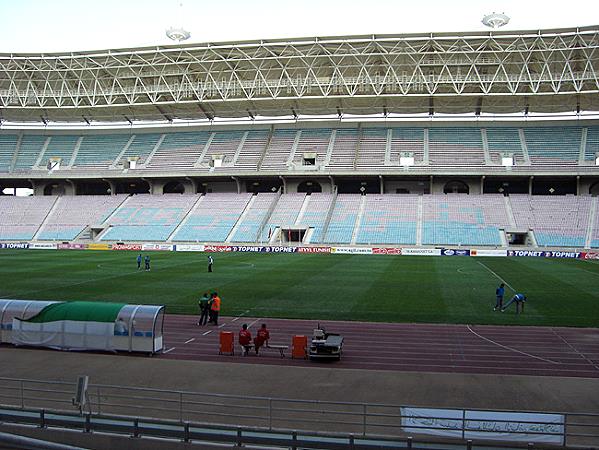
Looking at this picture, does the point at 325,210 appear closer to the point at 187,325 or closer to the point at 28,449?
the point at 187,325

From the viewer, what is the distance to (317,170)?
190 feet

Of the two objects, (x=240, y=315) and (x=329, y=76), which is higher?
(x=329, y=76)

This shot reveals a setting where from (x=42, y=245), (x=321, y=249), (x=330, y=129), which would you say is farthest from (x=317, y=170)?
(x=42, y=245)

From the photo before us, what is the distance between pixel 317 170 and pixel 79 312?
146ft

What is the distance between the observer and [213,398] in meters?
10.9

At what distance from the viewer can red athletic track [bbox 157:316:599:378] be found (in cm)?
1380

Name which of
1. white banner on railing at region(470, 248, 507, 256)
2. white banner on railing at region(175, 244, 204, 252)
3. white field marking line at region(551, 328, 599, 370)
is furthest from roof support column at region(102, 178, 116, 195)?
white field marking line at region(551, 328, 599, 370)

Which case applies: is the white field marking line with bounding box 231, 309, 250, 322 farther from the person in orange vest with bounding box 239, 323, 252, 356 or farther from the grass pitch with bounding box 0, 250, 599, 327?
the person in orange vest with bounding box 239, 323, 252, 356

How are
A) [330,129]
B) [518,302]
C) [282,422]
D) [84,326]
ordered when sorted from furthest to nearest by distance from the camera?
[330,129]
[518,302]
[84,326]
[282,422]

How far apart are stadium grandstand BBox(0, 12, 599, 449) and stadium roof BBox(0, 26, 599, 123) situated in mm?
238

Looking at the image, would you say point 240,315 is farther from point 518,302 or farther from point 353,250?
point 353,250

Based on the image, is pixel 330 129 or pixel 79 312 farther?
pixel 330 129

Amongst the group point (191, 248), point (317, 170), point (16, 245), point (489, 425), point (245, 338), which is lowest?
point (489, 425)

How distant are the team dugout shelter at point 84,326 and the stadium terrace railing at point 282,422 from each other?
157 inches
